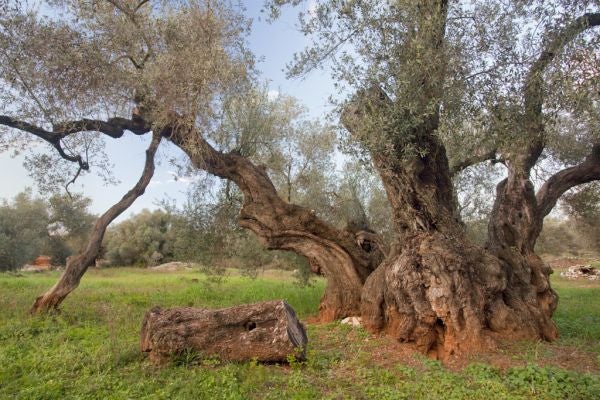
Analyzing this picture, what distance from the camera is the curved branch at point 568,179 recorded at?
964 centimetres

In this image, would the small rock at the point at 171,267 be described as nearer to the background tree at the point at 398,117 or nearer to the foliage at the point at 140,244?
the foliage at the point at 140,244

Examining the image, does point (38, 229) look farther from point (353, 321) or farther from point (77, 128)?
point (353, 321)

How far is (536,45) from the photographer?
22.8 ft

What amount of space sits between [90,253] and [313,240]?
18.5 ft

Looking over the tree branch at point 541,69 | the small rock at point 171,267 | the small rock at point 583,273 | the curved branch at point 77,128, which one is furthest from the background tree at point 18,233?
the small rock at point 583,273

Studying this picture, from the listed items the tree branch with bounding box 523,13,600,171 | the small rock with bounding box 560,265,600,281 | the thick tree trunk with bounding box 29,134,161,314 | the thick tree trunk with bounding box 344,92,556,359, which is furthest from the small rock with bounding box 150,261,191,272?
A: the tree branch with bounding box 523,13,600,171

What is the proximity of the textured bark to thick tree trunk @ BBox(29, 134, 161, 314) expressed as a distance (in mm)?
1408

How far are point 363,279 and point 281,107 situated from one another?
737 cm

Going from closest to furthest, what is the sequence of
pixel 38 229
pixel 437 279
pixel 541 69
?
pixel 541 69
pixel 437 279
pixel 38 229

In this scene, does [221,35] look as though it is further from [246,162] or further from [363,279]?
[363,279]

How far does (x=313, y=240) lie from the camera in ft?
34.6

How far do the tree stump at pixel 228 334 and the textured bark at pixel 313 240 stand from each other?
3.79m

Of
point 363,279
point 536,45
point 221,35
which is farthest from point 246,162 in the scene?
point 536,45

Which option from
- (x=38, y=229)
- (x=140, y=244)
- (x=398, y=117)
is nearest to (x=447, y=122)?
(x=398, y=117)
